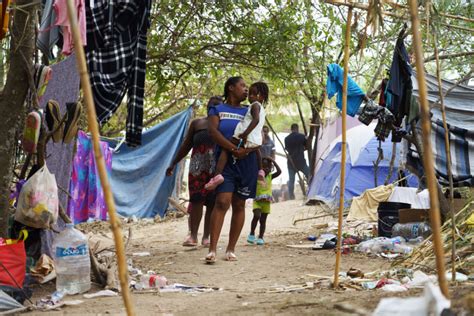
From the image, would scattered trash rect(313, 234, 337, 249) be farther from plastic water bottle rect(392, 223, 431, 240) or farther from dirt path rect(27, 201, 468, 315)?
plastic water bottle rect(392, 223, 431, 240)

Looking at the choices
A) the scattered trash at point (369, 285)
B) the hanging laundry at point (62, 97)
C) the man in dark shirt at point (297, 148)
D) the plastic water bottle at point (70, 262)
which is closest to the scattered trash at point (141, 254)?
the hanging laundry at point (62, 97)

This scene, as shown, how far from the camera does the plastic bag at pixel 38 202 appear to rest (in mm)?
4777

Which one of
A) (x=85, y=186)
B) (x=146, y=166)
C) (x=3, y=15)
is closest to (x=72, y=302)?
(x=3, y=15)

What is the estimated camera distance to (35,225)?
486 centimetres

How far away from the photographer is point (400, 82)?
781 cm

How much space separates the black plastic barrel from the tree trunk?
479 centimetres

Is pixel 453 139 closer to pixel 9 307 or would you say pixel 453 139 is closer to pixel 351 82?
pixel 351 82

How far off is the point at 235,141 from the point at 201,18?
85.2 inches

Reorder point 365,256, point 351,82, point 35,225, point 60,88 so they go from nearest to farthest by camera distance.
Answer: point 35,225 → point 60,88 → point 365,256 → point 351,82

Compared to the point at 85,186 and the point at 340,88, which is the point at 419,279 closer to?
the point at 340,88

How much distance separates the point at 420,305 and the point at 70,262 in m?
2.81

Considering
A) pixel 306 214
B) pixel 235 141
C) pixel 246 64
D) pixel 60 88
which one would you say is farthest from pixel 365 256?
pixel 306 214

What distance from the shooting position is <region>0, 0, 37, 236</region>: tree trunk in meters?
5.07

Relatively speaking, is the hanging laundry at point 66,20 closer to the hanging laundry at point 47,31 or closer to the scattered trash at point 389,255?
the hanging laundry at point 47,31
